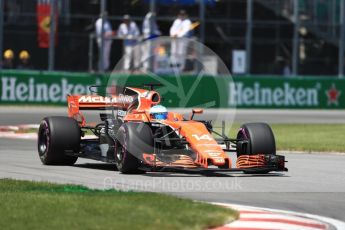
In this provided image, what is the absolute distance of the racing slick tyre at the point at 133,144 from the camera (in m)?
13.8

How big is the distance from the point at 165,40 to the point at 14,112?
619 cm

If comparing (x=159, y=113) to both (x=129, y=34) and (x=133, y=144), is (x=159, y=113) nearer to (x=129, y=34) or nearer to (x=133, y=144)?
(x=133, y=144)

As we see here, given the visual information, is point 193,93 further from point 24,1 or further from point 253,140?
point 253,140

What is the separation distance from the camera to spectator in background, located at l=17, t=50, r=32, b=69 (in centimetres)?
3197

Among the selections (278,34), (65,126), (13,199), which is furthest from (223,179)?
(278,34)

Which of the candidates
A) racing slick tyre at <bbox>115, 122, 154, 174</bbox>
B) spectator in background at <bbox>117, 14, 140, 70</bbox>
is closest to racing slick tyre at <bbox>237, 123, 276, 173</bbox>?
racing slick tyre at <bbox>115, 122, 154, 174</bbox>

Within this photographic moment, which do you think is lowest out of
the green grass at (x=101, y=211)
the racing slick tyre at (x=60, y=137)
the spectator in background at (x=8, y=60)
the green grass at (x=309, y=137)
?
the green grass at (x=309, y=137)

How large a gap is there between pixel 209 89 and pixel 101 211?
2388cm

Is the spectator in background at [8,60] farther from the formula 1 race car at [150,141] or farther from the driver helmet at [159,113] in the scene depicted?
the driver helmet at [159,113]

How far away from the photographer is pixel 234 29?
33875 mm

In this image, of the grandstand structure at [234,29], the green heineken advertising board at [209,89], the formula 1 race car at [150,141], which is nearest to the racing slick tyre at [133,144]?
the formula 1 race car at [150,141]

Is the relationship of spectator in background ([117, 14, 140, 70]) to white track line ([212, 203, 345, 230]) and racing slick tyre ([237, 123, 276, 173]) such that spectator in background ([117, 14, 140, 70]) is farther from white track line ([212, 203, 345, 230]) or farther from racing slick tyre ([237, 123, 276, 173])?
white track line ([212, 203, 345, 230])

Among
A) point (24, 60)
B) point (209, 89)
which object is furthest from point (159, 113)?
point (209, 89)

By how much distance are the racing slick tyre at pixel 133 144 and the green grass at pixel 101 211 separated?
7.58 ft
